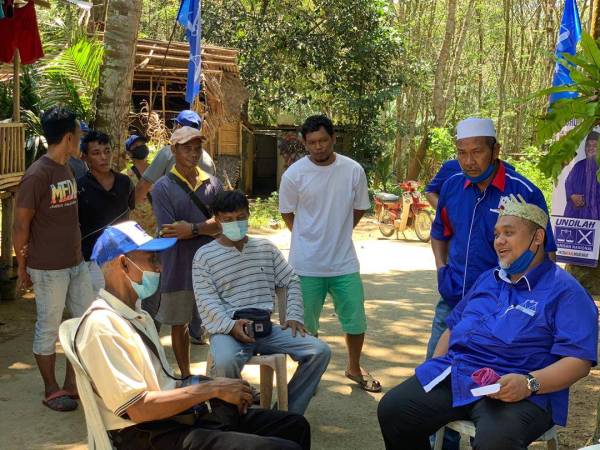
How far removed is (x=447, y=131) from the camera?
19156 millimetres

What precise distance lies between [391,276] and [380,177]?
1015 centimetres

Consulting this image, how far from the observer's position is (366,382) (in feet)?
18.1

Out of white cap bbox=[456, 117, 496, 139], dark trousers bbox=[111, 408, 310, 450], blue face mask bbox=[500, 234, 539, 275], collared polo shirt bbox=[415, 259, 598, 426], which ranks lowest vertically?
dark trousers bbox=[111, 408, 310, 450]

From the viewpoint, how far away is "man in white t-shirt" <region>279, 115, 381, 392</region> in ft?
A: 17.4

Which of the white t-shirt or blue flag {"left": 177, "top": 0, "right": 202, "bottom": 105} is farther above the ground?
blue flag {"left": 177, "top": 0, "right": 202, "bottom": 105}

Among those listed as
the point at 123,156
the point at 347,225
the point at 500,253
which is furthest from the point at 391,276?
the point at 500,253

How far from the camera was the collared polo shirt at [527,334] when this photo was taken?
135 inches

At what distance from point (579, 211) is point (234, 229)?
18.6 feet

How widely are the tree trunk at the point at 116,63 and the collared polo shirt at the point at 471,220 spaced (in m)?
3.74

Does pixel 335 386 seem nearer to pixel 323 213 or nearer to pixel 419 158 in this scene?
pixel 323 213

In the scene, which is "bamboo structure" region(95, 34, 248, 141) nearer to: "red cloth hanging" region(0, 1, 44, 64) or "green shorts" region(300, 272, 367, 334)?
"red cloth hanging" region(0, 1, 44, 64)

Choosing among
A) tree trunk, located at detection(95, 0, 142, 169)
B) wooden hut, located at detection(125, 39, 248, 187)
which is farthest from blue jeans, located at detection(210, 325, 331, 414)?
wooden hut, located at detection(125, 39, 248, 187)

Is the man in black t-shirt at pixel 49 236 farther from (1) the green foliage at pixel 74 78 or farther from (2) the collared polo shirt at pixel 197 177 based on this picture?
(1) the green foliage at pixel 74 78

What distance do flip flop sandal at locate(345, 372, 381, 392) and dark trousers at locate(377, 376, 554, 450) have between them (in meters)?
1.76
